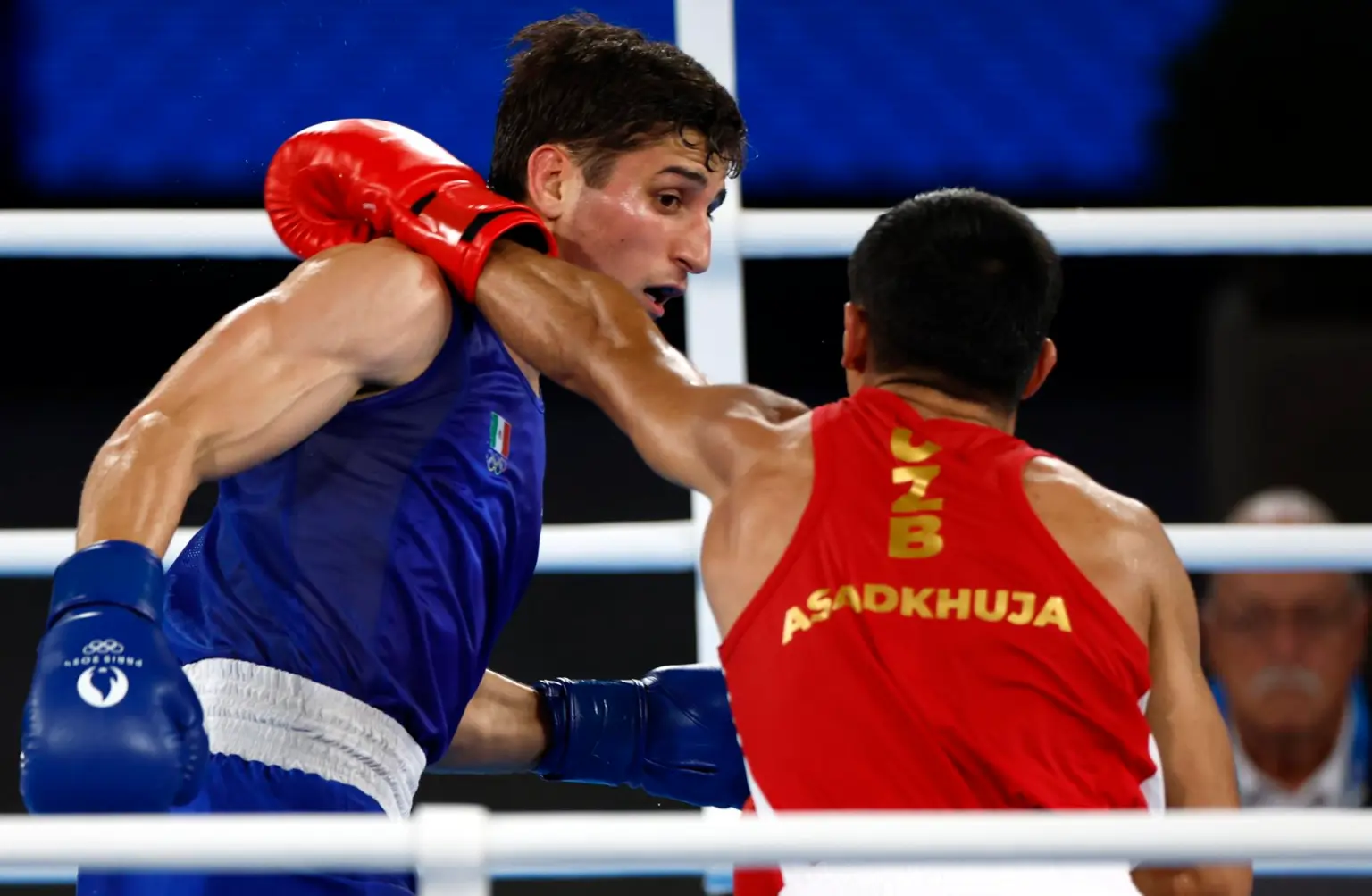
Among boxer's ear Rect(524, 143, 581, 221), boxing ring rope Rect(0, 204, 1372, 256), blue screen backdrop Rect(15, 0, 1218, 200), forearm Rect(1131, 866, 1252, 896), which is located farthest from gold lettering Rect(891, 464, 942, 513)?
blue screen backdrop Rect(15, 0, 1218, 200)

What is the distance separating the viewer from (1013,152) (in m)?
4.52

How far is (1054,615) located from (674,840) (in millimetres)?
453

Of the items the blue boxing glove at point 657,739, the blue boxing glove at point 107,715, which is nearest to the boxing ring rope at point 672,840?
the blue boxing glove at point 107,715

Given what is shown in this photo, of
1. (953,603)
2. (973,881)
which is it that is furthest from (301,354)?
(973,881)

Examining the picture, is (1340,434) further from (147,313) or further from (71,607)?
(71,607)

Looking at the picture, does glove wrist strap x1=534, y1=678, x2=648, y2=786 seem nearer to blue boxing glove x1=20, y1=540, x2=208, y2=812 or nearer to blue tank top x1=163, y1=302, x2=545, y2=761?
blue tank top x1=163, y1=302, x2=545, y2=761

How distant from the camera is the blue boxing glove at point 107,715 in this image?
124 centimetres

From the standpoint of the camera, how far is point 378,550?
1.66m

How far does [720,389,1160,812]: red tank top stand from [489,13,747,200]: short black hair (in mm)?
686

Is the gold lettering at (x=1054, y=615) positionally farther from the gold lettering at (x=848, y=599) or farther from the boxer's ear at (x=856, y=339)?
the boxer's ear at (x=856, y=339)

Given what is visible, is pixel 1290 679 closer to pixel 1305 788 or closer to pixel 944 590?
pixel 1305 788

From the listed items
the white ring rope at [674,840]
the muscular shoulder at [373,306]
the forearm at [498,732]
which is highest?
the muscular shoulder at [373,306]

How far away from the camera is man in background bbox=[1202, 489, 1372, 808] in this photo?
334 cm

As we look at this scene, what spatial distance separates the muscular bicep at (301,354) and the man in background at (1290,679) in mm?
2177
